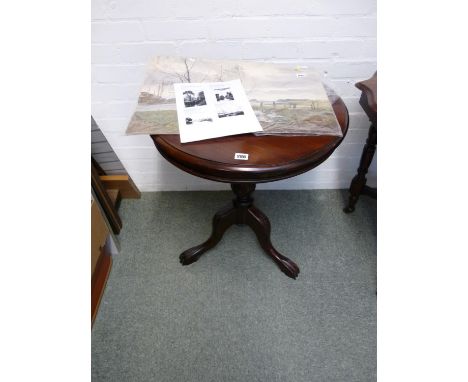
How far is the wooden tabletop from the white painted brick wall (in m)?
0.41

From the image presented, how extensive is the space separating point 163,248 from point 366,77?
1037 mm

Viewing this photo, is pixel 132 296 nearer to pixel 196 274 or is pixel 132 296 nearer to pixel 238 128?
pixel 196 274

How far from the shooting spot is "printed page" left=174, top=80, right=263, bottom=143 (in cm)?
77

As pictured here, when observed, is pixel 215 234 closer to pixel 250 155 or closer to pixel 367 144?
pixel 250 155

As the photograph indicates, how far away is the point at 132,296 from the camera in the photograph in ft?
3.91

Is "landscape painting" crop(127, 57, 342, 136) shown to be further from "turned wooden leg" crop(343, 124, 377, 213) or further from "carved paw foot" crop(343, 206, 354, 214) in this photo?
"carved paw foot" crop(343, 206, 354, 214)

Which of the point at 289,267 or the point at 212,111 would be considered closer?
the point at 212,111

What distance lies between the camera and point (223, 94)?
0.87 meters

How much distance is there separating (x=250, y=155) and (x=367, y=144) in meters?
0.68

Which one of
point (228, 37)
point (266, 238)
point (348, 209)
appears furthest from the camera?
point (348, 209)

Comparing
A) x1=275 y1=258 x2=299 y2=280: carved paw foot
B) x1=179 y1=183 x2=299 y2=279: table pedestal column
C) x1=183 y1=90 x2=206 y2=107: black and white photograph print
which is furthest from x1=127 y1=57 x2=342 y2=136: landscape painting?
x1=275 y1=258 x2=299 y2=280: carved paw foot

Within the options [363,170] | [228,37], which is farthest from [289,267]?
[228,37]

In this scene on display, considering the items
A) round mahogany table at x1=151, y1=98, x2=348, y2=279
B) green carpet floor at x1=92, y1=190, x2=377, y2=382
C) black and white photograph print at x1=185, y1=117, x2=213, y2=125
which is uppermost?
black and white photograph print at x1=185, y1=117, x2=213, y2=125

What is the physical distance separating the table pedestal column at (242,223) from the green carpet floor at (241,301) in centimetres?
5
